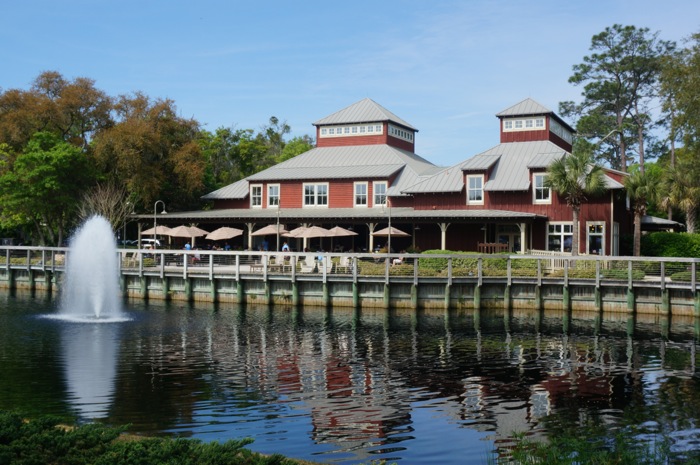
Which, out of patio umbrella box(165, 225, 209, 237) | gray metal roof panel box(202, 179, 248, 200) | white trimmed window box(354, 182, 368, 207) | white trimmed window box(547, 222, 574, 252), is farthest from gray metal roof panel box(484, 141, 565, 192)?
gray metal roof panel box(202, 179, 248, 200)

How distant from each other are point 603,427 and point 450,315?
18354 millimetres

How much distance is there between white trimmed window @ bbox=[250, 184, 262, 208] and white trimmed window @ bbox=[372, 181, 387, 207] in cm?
1016

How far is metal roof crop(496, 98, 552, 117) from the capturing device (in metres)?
51.8

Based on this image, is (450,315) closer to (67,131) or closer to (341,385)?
(341,385)

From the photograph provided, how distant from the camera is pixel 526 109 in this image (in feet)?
172

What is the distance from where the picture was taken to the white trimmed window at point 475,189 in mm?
48719

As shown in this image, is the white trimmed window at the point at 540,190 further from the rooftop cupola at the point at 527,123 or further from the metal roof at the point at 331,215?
the rooftop cupola at the point at 527,123

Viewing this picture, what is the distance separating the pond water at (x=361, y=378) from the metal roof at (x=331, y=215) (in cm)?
1386

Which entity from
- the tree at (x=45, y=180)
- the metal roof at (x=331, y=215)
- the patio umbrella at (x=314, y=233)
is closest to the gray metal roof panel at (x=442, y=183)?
the metal roof at (x=331, y=215)

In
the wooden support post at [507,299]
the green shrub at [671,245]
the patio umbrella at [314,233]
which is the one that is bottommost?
the wooden support post at [507,299]

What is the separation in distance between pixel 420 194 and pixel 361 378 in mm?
31611

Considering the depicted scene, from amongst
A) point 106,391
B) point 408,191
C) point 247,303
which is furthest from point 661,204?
point 106,391

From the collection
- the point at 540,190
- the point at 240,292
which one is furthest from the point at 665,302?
the point at 240,292

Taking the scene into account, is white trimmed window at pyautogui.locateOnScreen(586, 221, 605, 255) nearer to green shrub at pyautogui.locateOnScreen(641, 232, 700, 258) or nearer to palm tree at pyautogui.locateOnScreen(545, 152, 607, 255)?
palm tree at pyautogui.locateOnScreen(545, 152, 607, 255)
